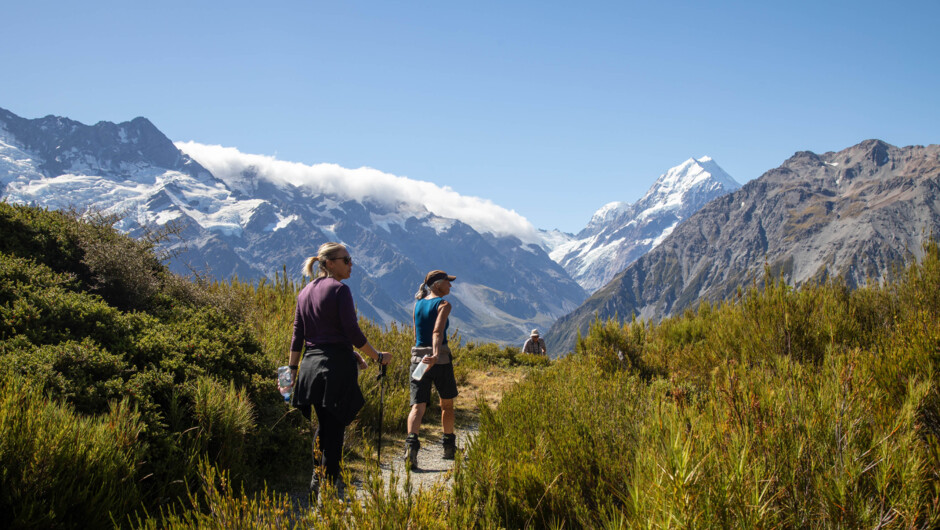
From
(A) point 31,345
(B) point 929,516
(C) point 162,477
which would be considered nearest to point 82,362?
(A) point 31,345

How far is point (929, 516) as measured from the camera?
197 cm

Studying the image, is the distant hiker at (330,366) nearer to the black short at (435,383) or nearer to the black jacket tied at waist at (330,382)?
the black jacket tied at waist at (330,382)

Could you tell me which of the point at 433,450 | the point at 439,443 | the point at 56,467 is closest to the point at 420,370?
the point at 433,450

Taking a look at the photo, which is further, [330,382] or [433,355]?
[433,355]

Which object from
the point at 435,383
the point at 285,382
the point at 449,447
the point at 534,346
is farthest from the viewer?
the point at 534,346

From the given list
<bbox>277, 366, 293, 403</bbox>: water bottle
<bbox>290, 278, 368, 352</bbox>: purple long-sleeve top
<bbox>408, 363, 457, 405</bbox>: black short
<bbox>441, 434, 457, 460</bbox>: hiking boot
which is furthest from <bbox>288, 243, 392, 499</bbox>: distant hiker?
<bbox>441, 434, 457, 460</bbox>: hiking boot

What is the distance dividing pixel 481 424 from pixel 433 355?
3.30ft

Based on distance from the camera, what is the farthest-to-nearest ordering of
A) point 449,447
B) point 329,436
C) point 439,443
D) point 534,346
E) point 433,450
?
point 534,346, point 439,443, point 433,450, point 449,447, point 329,436

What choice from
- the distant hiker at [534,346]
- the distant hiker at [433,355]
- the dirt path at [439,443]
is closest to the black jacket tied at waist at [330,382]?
the dirt path at [439,443]

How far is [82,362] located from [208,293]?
10.8ft

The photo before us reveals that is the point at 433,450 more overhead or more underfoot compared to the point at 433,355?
more underfoot

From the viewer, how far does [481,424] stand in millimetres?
4832

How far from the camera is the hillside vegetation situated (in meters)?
2.12

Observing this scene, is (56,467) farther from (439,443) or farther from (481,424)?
(439,443)
